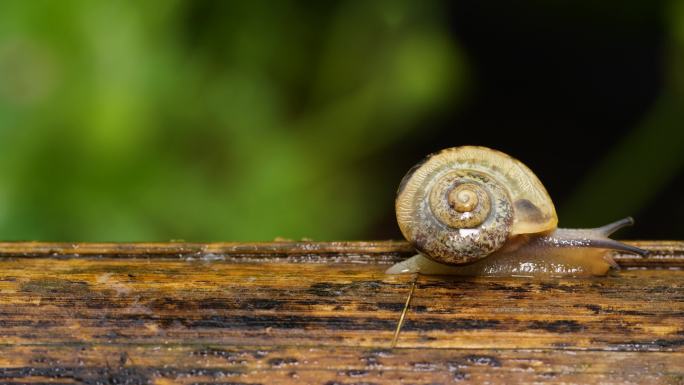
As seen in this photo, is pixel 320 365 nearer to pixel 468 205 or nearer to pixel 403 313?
pixel 403 313

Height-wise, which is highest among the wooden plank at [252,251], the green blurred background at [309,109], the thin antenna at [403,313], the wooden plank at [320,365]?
the green blurred background at [309,109]

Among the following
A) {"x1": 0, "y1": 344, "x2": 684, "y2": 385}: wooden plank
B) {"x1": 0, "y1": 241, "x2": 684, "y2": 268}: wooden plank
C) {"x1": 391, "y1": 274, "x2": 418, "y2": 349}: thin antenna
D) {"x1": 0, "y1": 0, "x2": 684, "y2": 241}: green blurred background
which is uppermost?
{"x1": 0, "y1": 0, "x2": 684, "y2": 241}: green blurred background

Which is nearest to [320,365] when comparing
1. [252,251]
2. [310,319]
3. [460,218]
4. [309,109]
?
[310,319]

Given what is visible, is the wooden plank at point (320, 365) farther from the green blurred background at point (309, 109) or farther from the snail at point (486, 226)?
the green blurred background at point (309, 109)

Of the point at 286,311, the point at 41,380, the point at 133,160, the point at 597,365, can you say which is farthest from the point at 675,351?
the point at 133,160

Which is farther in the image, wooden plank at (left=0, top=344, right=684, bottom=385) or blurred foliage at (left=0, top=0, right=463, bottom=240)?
blurred foliage at (left=0, top=0, right=463, bottom=240)

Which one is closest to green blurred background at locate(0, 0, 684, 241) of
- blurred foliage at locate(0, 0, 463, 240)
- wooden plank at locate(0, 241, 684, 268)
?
blurred foliage at locate(0, 0, 463, 240)

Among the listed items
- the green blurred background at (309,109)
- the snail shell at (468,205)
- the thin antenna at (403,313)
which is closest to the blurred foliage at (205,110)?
the green blurred background at (309,109)

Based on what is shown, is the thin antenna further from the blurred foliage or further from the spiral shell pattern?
the blurred foliage
